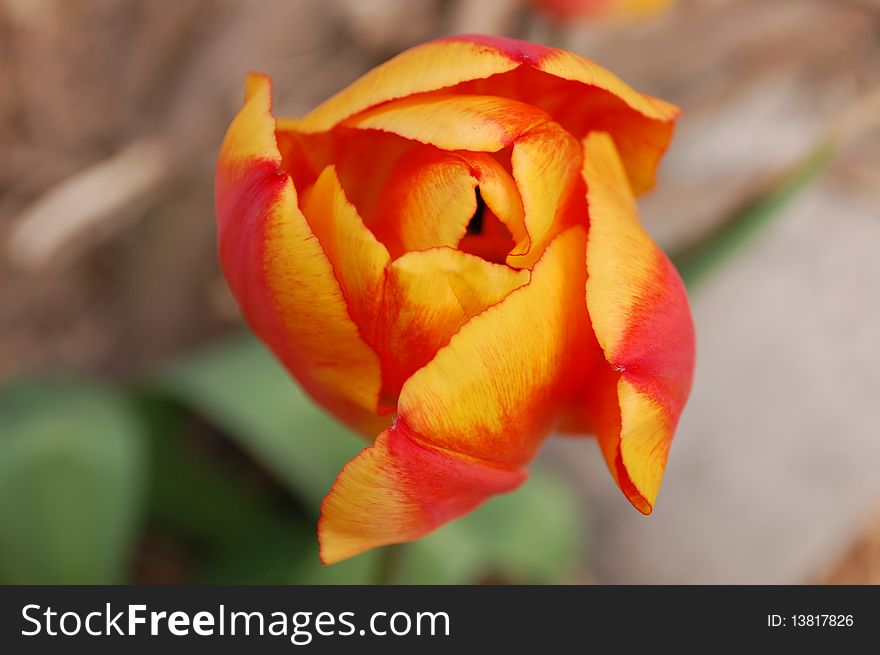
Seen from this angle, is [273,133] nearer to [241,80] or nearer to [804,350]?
[241,80]

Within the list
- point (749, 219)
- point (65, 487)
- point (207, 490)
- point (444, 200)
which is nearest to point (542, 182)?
point (444, 200)

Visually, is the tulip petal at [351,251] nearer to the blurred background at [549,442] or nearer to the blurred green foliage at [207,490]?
the blurred green foliage at [207,490]

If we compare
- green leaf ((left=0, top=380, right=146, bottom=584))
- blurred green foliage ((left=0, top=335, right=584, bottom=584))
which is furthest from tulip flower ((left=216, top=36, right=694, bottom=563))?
green leaf ((left=0, top=380, right=146, bottom=584))

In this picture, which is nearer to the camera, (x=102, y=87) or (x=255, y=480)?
(x=255, y=480)

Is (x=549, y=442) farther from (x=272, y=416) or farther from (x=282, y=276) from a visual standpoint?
(x=282, y=276)

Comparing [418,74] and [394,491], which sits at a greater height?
[418,74]

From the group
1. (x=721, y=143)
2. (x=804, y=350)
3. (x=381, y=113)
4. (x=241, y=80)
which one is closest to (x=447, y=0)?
(x=241, y=80)
